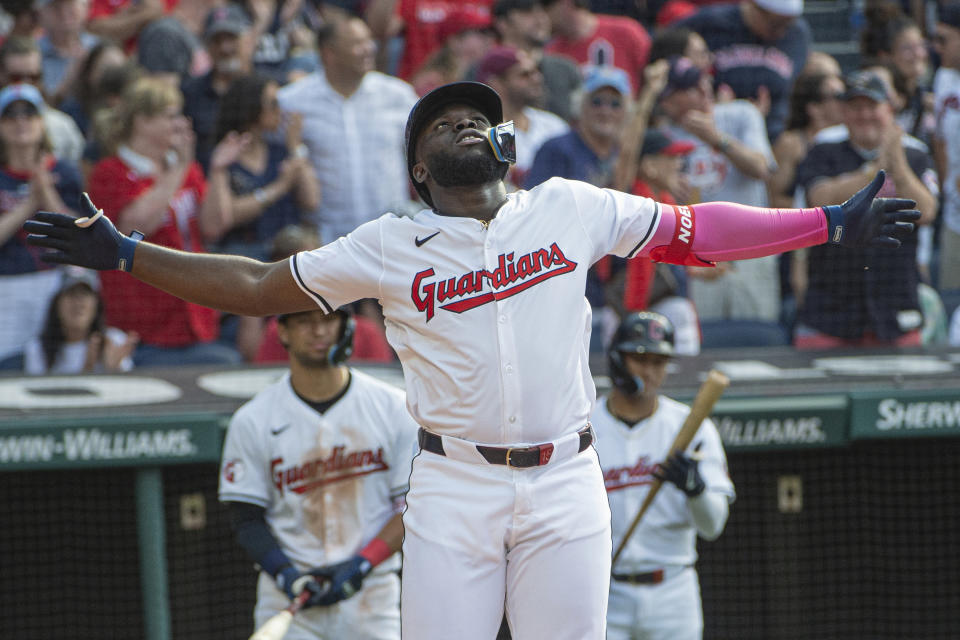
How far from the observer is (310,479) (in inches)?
171

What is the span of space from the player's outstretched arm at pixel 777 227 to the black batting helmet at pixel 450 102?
470 millimetres

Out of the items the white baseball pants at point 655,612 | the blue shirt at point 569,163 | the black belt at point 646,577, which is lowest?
the white baseball pants at point 655,612

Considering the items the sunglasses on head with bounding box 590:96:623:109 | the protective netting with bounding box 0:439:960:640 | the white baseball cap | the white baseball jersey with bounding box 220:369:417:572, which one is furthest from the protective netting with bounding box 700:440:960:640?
the white baseball cap

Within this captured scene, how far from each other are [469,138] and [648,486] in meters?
2.42

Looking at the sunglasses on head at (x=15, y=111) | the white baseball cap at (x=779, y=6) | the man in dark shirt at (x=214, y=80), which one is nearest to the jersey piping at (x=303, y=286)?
the sunglasses on head at (x=15, y=111)

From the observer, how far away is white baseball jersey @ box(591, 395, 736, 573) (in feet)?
16.0

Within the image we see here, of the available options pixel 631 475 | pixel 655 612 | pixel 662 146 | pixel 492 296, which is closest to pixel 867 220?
pixel 492 296

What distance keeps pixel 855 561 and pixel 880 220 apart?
3172 millimetres

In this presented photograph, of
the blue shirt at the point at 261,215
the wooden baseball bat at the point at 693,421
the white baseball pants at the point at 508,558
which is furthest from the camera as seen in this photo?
the blue shirt at the point at 261,215

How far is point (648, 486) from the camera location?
4984 mm

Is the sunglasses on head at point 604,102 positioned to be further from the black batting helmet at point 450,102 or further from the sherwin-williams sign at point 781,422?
the black batting helmet at point 450,102

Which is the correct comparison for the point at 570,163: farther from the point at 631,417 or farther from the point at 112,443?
the point at 112,443

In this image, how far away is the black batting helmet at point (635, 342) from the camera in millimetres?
4836

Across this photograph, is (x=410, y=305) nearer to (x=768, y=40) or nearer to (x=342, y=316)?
(x=342, y=316)
